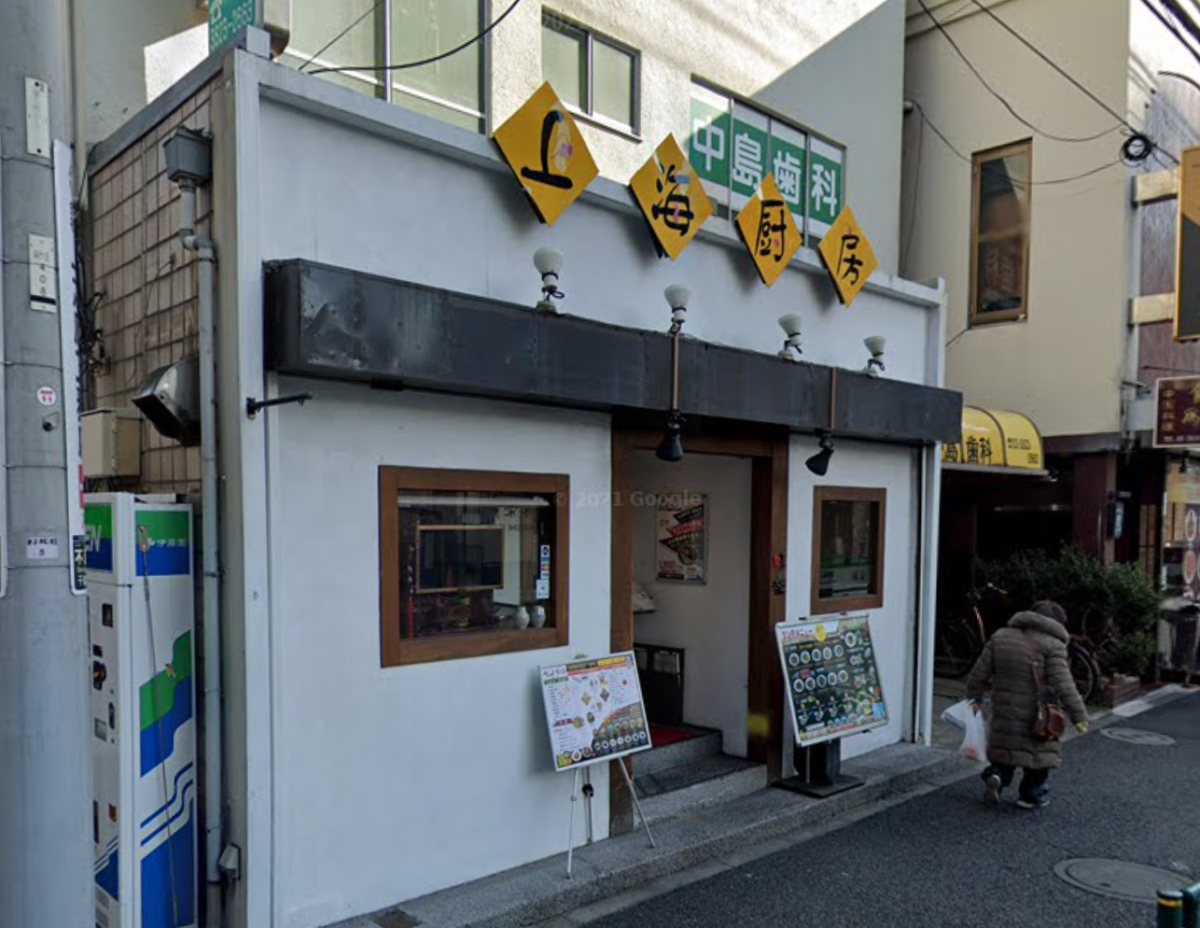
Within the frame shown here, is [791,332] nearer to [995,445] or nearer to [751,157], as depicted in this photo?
[751,157]

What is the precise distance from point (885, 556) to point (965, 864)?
2825 millimetres

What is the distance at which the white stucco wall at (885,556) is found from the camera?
694cm

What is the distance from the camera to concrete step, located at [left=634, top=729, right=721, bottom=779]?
661 centimetres

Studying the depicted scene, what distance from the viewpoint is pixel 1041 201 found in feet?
39.8

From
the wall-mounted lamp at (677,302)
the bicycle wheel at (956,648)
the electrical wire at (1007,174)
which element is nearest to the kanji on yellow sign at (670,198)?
the wall-mounted lamp at (677,302)

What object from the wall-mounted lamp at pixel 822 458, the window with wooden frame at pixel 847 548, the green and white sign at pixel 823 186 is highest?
the green and white sign at pixel 823 186

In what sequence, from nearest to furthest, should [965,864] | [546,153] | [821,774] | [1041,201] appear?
[546,153]
[965,864]
[821,774]
[1041,201]

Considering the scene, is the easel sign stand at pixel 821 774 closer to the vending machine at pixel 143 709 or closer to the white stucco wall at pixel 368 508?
the white stucco wall at pixel 368 508

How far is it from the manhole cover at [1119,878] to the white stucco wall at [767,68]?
24.2 feet

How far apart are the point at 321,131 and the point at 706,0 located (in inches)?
303

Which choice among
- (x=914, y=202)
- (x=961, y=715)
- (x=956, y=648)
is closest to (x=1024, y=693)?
(x=961, y=715)

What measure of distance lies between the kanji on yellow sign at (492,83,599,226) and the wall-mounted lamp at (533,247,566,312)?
0.96ft

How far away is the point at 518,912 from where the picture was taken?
457 centimetres

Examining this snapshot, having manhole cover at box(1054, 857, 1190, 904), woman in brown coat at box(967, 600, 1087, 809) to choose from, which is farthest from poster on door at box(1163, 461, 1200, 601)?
manhole cover at box(1054, 857, 1190, 904)
